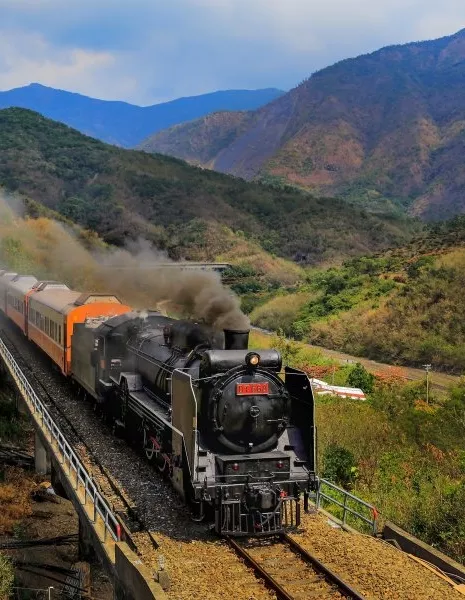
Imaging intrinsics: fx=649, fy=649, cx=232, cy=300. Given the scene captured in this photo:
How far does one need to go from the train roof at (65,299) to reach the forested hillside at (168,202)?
54.4 metres

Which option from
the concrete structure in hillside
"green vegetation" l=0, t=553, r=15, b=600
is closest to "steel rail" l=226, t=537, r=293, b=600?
"green vegetation" l=0, t=553, r=15, b=600

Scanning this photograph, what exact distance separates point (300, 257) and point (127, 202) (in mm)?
30410

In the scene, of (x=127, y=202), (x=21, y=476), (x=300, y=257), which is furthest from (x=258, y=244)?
(x=21, y=476)

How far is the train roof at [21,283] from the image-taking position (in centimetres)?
3649

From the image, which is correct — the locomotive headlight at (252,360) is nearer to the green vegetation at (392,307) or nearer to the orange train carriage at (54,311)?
the orange train carriage at (54,311)

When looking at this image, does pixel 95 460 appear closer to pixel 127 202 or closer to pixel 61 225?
pixel 61 225

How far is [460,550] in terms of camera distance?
1291cm

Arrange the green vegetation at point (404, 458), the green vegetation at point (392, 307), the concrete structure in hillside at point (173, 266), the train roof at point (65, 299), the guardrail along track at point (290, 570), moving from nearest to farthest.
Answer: the guardrail along track at point (290, 570)
the green vegetation at point (404, 458)
the concrete structure in hillside at point (173, 266)
the train roof at point (65, 299)
the green vegetation at point (392, 307)

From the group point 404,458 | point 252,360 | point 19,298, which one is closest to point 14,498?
point 404,458

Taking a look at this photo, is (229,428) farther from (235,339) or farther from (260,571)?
(260,571)

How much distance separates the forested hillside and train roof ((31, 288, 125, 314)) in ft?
179

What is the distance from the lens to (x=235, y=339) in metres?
12.1

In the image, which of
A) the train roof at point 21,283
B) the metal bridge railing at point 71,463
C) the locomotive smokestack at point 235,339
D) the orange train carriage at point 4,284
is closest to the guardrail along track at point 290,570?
the metal bridge railing at point 71,463

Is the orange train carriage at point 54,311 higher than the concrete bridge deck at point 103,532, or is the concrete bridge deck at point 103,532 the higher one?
the orange train carriage at point 54,311
